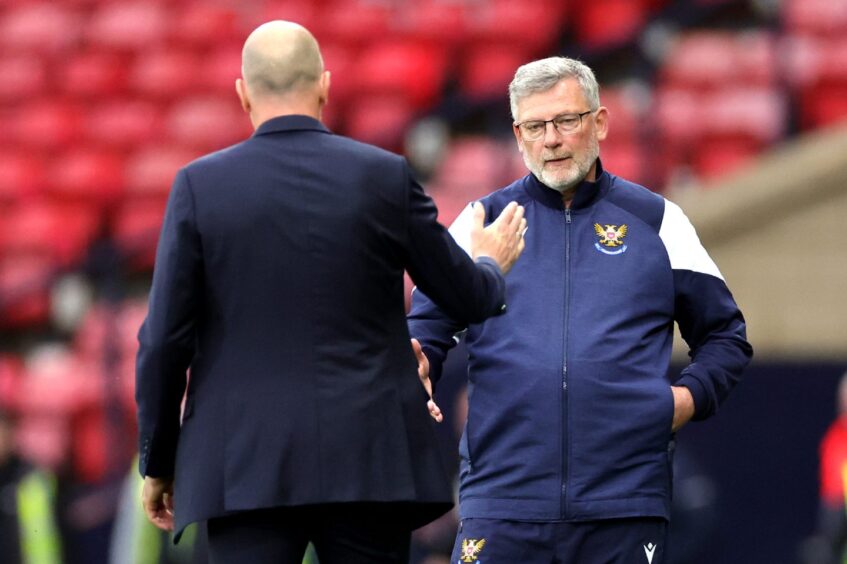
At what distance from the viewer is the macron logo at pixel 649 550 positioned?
171 inches

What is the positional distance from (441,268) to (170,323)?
61 cm

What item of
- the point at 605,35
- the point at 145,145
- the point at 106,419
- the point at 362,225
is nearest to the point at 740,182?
the point at 605,35

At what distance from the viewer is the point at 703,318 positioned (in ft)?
14.9

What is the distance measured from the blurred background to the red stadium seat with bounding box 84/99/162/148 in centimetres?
2

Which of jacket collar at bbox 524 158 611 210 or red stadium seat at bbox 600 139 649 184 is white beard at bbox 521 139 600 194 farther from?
red stadium seat at bbox 600 139 649 184

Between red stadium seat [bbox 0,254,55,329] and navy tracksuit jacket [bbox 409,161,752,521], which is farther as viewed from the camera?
red stadium seat [bbox 0,254,55,329]

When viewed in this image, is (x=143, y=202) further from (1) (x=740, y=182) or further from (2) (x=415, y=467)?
(2) (x=415, y=467)

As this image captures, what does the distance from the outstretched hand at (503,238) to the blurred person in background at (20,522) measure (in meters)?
5.16

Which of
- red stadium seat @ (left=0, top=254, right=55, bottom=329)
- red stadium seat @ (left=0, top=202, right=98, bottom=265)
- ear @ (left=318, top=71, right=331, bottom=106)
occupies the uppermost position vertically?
ear @ (left=318, top=71, right=331, bottom=106)

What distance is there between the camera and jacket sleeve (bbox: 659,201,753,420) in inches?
176

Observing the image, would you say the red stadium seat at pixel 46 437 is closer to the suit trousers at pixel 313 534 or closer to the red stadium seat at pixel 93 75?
the red stadium seat at pixel 93 75

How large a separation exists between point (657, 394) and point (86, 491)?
207 inches

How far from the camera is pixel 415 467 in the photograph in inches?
147

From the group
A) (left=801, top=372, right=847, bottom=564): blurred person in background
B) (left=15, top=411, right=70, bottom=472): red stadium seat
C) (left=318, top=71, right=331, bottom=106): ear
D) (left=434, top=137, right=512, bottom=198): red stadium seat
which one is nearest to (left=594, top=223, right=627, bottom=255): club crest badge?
(left=318, top=71, right=331, bottom=106): ear
